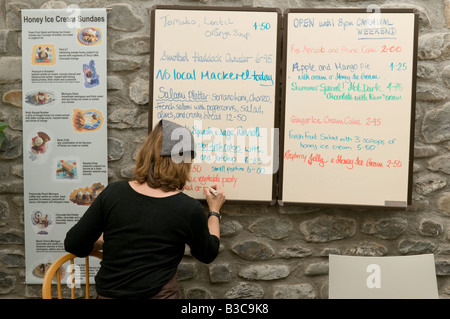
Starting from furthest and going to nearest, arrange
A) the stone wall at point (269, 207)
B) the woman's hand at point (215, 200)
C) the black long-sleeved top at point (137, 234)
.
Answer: the stone wall at point (269, 207)
the woman's hand at point (215, 200)
the black long-sleeved top at point (137, 234)

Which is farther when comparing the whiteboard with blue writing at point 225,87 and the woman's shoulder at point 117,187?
the whiteboard with blue writing at point 225,87

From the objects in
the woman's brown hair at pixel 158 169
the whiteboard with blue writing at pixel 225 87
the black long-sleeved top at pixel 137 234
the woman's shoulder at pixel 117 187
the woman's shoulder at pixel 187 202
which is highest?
the whiteboard with blue writing at pixel 225 87

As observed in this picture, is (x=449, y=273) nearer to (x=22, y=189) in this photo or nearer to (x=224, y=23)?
(x=224, y=23)

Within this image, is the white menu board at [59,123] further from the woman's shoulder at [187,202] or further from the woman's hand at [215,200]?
the woman's shoulder at [187,202]

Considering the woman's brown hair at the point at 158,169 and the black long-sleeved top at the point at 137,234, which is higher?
the woman's brown hair at the point at 158,169

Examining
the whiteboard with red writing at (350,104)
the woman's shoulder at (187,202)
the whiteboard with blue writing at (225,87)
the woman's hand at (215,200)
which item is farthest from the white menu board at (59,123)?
the whiteboard with red writing at (350,104)

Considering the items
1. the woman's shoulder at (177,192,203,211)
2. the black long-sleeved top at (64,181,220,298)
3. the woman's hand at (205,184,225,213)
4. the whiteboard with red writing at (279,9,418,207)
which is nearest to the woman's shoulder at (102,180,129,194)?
the black long-sleeved top at (64,181,220,298)

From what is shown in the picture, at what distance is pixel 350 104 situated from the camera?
2.11 metres

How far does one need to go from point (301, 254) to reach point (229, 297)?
444 mm

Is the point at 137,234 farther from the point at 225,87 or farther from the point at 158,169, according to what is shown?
the point at 225,87

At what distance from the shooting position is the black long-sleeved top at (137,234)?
157cm

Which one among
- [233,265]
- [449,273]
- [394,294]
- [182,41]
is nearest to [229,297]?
[233,265]

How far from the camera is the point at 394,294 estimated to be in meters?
1.72

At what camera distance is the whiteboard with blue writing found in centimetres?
212
